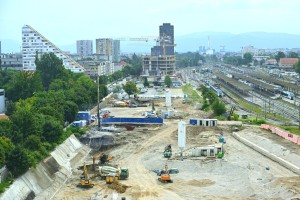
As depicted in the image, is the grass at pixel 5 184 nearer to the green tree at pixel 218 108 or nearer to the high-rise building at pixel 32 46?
the green tree at pixel 218 108

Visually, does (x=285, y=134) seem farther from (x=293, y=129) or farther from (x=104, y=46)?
(x=104, y=46)

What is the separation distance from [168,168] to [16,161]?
8.65 metres

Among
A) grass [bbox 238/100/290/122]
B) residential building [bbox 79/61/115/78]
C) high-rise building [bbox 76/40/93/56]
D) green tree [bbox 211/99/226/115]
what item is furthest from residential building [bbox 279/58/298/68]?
high-rise building [bbox 76/40/93/56]

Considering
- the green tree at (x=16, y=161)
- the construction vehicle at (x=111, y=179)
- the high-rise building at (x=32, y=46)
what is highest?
the high-rise building at (x=32, y=46)

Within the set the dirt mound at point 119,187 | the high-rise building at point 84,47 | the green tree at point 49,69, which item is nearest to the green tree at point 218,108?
the dirt mound at point 119,187

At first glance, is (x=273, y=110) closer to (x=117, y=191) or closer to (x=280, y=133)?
(x=280, y=133)

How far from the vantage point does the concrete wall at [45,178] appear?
19562mm

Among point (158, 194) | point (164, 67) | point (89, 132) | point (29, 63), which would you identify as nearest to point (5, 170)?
point (158, 194)

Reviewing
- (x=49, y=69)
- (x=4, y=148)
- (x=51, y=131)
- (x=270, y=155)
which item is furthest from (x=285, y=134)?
(x=49, y=69)

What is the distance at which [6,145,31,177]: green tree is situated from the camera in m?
20.4

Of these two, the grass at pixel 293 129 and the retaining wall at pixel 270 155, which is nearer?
the retaining wall at pixel 270 155

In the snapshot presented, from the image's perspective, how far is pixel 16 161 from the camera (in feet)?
67.1

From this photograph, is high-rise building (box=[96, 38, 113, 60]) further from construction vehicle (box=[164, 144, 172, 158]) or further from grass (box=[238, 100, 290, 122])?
construction vehicle (box=[164, 144, 172, 158])

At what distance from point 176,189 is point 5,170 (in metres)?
7.98
